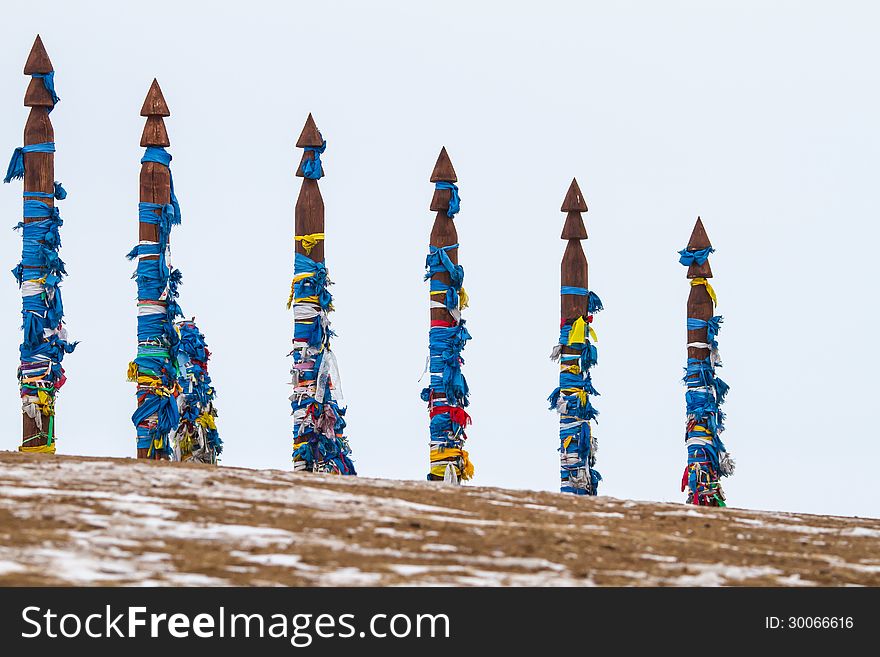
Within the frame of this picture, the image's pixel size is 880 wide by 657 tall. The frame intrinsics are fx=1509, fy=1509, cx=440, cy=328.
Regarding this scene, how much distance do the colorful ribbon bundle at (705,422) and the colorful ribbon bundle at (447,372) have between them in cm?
311

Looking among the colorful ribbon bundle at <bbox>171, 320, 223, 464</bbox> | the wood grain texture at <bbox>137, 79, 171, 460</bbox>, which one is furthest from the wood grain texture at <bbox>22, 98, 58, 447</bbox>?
the colorful ribbon bundle at <bbox>171, 320, 223, 464</bbox>

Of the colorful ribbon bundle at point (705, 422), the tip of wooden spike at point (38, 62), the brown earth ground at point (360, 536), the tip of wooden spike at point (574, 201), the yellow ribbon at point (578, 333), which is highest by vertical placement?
the tip of wooden spike at point (38, 62)

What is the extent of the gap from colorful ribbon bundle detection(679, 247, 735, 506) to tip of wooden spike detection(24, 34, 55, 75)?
8909mm

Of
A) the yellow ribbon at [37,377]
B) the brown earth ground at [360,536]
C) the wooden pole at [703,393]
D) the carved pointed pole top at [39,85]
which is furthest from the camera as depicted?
the wooden pole at [703,393]

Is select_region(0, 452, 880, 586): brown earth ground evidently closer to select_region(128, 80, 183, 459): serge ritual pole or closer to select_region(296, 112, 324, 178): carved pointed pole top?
select_region(128, 80, 183, 459): serge ritual pole

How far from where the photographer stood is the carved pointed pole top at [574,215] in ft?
66.7

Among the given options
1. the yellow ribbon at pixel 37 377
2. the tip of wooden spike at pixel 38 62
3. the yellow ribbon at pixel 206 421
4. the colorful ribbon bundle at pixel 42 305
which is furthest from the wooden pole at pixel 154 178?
the yellow ribbon at pixel 206 421

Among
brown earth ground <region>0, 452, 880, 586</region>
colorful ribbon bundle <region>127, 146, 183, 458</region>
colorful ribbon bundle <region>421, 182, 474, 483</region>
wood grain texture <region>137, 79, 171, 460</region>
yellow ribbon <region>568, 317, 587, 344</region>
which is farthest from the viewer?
yellow ribbon <region>568, 317, 587, 344</region>

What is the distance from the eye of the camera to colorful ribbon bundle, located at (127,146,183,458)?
18828 millimetres

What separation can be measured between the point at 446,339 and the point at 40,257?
5.33 metres

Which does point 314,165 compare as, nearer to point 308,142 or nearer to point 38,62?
point 308,142

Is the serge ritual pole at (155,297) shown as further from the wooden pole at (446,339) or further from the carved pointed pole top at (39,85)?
the wooden pole at (446,339)
